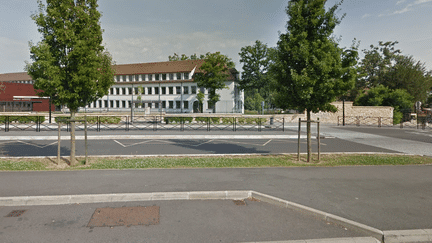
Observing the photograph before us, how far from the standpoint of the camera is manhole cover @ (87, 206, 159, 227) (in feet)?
15.8

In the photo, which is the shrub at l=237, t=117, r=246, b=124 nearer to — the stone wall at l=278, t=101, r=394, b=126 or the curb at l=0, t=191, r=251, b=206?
the stone wall at l=278, t=101, r=394, b=126

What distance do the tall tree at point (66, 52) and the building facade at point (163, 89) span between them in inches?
1781

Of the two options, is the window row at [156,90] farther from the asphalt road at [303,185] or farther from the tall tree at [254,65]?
the asphalt road at [303,185]

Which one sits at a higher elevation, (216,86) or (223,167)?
(216,86)

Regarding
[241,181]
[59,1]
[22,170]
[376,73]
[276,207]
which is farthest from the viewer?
[376,73]

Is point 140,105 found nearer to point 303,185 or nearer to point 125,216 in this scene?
point 303,185

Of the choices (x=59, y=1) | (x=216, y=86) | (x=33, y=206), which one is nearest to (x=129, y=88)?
(x=216, y=86)

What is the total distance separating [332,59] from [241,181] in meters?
5.59

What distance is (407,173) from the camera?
8.41 meters

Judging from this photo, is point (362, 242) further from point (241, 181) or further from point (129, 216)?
point (129, 216)

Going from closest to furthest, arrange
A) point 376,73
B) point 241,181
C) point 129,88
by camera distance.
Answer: point 241,181, point 376,73, point 129,88

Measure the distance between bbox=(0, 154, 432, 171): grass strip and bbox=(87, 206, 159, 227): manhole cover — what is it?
3483 mm

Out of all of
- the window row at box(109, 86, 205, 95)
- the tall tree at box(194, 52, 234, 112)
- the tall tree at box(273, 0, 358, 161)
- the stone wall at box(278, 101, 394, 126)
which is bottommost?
the stone wall at box(278, 101, 394, 126)

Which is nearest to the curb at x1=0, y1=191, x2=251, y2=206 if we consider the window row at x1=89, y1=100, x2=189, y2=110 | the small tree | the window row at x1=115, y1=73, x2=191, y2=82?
the small tree
